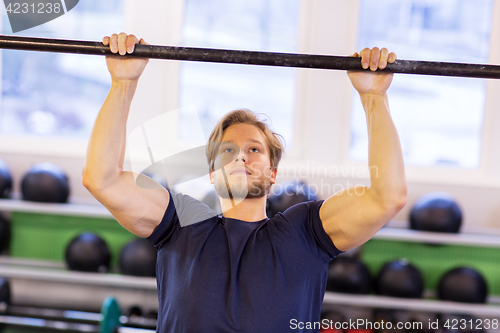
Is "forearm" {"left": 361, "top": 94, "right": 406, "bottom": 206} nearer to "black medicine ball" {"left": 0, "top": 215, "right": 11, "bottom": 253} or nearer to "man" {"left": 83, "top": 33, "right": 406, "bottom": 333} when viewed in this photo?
"man" {"left": 83, "top": 33, "right": 406, "bottom": 333}

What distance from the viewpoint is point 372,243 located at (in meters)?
3.48

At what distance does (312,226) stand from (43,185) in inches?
111

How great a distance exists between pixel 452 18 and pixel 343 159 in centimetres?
164

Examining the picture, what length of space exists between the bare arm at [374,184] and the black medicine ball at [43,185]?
9.16 ft

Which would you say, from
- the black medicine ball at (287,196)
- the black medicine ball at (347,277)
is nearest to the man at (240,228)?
the black medicine ball at (287,196)

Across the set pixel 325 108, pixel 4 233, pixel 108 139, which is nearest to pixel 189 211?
pixel 108 139

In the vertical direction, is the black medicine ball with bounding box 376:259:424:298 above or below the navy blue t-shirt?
below

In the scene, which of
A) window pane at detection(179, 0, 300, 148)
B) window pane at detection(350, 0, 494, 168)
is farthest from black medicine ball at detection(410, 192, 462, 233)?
window pane at detection(179, 0, 300, 148)

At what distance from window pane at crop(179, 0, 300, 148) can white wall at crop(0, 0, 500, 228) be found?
106 mm

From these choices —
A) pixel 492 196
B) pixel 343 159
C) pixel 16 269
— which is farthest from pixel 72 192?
pixel 492 196

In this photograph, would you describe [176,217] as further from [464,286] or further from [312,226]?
[464,286]

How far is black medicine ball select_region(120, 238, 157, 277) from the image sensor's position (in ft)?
10.6

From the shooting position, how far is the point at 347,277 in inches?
124

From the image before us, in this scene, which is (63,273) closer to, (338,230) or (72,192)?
(72,192)
